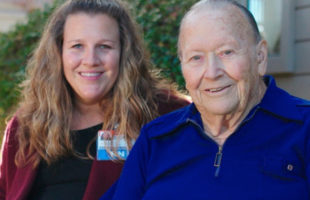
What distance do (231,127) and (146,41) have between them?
2.06 meters

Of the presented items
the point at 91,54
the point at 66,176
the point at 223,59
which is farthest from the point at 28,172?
the point at 223,59

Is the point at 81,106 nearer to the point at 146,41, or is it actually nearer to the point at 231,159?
the point at 146,41

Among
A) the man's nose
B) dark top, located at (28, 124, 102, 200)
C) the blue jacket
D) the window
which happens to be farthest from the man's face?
the window

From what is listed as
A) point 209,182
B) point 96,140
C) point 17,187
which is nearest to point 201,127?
point 209,182

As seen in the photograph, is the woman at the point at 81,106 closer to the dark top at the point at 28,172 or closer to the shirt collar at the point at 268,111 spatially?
the dark top at the point at 28,172

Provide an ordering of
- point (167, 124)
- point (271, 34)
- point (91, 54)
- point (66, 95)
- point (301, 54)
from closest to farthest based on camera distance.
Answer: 1. point (167, 124)
2. point (91, 54)
3. point (66, 95)
4. point (301, 54)
5. point (271, 34)

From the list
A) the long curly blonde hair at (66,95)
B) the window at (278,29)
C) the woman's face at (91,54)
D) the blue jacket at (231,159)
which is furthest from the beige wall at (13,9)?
the blue jacket at (231,159)

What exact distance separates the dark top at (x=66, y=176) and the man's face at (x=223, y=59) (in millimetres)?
1102

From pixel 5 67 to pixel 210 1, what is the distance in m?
3.89

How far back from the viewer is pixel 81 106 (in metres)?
3.18

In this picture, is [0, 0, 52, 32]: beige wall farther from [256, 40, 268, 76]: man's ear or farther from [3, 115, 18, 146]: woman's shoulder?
[256, 40, 268, 76]: man's ear

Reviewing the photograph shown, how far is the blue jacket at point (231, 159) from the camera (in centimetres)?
198

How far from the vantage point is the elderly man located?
1.99 meters

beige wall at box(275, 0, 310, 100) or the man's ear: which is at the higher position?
the man's ear
